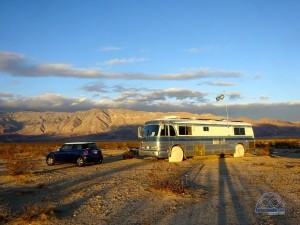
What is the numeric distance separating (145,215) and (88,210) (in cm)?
172

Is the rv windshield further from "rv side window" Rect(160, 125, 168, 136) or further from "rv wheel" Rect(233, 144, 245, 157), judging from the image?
"rv wheel" Rect(233, 144, 245, 157)

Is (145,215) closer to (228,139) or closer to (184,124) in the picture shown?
(184,124)

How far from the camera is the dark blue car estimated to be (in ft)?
72.9

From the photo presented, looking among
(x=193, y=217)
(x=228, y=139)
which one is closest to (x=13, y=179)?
(x=193, y=217)

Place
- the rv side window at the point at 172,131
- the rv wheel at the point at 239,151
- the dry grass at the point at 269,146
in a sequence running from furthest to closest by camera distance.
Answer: the dry grass at the point at 269,146 < the rv wheel at the point at 239,151 < the rv side window at the point at 172,131

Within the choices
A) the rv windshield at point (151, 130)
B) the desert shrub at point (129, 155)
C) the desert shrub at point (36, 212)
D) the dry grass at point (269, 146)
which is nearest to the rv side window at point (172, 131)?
the rv windshield at point (151, 130)

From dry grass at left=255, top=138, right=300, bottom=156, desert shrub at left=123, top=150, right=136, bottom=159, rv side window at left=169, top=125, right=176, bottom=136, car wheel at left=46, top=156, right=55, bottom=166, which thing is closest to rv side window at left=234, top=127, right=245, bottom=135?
dry grass at left=255, top=138, right=300, bottom=156

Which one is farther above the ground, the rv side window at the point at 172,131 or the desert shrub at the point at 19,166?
the rv side window at the point at 172,131

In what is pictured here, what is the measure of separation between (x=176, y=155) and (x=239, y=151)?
8.18 meters

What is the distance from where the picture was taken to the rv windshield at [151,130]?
2240 cm

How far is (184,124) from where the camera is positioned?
927 inches

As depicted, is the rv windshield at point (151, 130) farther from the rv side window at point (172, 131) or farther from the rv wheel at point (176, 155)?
the rv wheel at point (176, 155)

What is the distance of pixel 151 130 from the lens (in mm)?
22703

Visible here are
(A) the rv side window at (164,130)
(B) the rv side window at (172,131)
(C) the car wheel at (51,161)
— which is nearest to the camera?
(A) the rv side window at (164,130)
